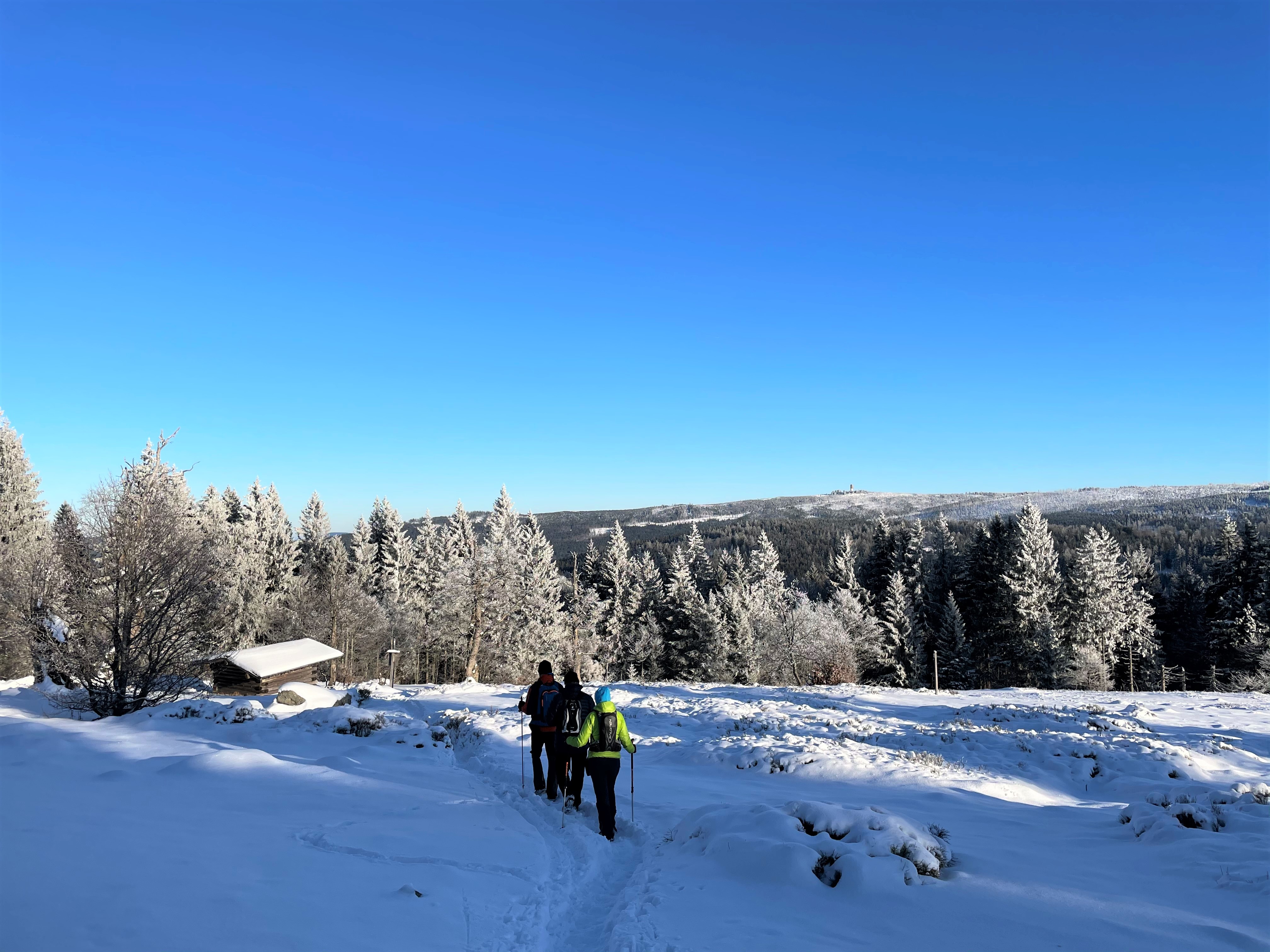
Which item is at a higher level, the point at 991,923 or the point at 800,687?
the point at 991,923

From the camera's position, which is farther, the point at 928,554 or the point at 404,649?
the point at 928,554

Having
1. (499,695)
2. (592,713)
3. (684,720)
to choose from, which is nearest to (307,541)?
(499,695)

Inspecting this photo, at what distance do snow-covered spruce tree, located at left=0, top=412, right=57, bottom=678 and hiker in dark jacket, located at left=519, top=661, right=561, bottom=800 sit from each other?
14224 mm

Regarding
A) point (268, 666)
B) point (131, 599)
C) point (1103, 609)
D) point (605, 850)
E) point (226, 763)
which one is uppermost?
point (131, 599)

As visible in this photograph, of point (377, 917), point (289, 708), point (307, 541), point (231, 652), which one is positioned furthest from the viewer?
point (307, 541)

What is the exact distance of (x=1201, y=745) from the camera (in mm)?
14328

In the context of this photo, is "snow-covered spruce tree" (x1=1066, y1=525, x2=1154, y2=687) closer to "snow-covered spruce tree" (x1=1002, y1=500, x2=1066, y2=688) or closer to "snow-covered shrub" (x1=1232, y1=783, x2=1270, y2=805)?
"snow-covered spruce tree" (x1=1002, y1=500, x2=1066, y2=688)

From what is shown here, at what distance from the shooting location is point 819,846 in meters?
6.59

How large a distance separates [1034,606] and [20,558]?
56.1 m

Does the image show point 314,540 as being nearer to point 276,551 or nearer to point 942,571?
point 276,551

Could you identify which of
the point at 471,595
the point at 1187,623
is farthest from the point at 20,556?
the point at 1187,623

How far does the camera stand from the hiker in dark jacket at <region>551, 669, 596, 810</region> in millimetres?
9109

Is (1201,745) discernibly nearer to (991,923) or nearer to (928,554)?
(991,923)

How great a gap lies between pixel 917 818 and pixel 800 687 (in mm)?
20111
